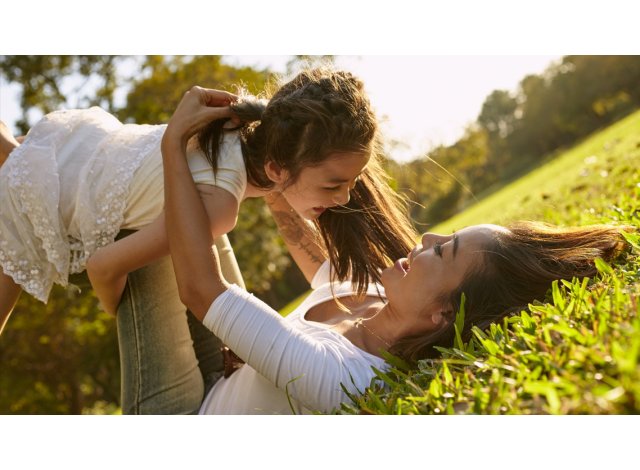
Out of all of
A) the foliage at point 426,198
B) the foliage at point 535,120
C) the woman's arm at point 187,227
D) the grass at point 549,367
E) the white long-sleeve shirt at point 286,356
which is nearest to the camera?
the grass at point 549,367

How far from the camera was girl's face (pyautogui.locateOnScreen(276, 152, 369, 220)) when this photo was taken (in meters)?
A: 3.06

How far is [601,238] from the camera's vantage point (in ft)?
8.84

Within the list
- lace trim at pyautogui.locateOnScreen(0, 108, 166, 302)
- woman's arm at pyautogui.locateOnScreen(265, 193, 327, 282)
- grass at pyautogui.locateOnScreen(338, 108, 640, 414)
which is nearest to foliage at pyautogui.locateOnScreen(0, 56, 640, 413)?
grass at pyautogui.locateOnScreen(338, 108, 640, 414)

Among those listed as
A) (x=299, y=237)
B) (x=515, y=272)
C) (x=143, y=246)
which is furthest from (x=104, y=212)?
(x=515, y=272)

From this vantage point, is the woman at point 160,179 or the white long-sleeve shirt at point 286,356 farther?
the woman at point 160,179

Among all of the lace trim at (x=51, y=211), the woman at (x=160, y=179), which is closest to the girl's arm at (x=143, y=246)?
the woman at (x=160, y=179)

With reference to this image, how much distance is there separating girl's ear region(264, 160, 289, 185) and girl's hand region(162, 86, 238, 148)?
0.31 meters

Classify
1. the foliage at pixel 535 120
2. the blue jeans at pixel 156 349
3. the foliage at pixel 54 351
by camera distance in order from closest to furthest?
the blue jeans at pixel 156 349, the foliage at pixel 54 351, the foliage at pixel 535 120

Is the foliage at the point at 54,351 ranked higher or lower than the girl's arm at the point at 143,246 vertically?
lower

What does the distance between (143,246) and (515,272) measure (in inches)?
63.7

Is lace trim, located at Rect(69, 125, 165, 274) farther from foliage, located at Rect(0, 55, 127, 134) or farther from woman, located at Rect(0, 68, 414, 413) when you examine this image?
foliage, located at Rect(0, 55, 127, 134)

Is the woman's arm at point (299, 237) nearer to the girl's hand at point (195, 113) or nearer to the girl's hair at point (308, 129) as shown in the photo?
the girl's hair at point (308, 129)

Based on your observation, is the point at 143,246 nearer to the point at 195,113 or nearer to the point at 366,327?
the point at 195,113

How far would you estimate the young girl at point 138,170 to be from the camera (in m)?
2.98
